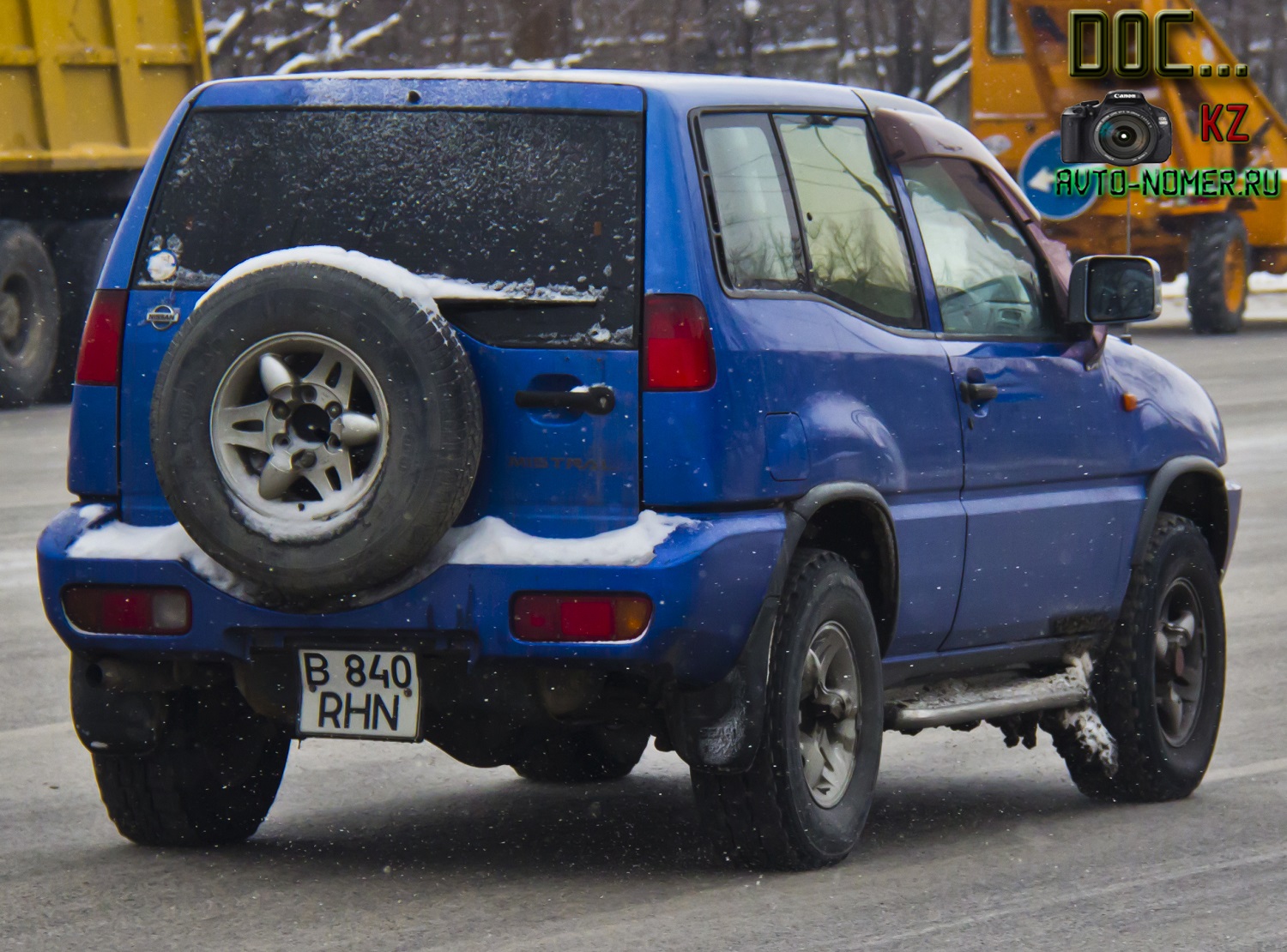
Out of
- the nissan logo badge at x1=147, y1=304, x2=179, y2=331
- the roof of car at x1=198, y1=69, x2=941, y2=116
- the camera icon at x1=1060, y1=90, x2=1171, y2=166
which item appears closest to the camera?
the roof of car at x1=198, y1=69, x2=941, y2=116

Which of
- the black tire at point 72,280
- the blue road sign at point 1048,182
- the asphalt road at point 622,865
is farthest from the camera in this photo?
the blue road sign at point 1048,182

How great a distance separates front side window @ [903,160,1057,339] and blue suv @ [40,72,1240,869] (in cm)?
3

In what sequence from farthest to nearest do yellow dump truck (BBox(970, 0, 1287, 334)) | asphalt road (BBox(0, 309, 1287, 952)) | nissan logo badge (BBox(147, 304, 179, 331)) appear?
yellow dump truck (BBox(970, 0, 1287, 334)) → nissan logo badge (BBox(147, 304, 179, 331)) → asphalt road (BBox(0, 309, 1287, 952))

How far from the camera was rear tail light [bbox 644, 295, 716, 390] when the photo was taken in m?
5.20

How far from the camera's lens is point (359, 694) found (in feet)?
17.6

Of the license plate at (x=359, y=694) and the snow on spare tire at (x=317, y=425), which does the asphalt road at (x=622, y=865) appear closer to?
the license plate at (x=359, y=694)

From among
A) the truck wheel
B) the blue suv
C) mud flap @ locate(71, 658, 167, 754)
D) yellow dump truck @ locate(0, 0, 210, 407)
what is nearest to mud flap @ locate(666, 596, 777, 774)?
the blue suv

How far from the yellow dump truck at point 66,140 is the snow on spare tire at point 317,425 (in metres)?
14.3

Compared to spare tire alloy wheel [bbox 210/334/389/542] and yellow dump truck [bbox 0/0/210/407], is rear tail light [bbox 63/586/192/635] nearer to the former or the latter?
spare tire alloy wheel [bbox 210/334/389/542]

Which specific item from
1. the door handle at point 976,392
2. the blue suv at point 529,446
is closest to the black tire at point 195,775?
the blue suv at point 529,446

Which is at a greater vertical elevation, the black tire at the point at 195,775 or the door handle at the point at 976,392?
the door handle at the point at 976,392

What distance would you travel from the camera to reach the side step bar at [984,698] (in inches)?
239

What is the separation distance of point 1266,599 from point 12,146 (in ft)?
38.0

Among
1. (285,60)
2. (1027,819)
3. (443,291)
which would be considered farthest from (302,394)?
(285,60)
